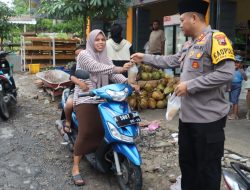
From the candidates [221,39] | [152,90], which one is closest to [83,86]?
[221,39]

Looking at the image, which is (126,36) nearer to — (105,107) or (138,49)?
(138,49)

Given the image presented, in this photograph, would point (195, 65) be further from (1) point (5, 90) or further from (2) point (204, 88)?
(1) point (5, 90)

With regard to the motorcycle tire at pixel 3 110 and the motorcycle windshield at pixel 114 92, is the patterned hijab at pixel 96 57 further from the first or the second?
the motorcycle tire at pixel 3 110

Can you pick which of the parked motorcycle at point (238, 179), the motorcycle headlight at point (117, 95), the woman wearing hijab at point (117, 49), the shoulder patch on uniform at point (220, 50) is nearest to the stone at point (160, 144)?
the motorcycle headlight at point (117, 95)

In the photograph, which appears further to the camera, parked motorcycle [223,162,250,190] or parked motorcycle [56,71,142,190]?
parked motorcycle [56,71,142,190]

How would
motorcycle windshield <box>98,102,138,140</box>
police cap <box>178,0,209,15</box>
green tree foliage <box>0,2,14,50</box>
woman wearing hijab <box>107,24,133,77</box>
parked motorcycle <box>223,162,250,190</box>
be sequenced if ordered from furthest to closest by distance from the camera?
green tree foliage <box>0,2,14,50</box> < woman wearing hijab <box>107,24,133,77</box> < motorcycle windshield <box>98,102,138,140</box> < police cap <box>178,0,209,15</box> < parked motorcycle <box>223,162,250,190</box>

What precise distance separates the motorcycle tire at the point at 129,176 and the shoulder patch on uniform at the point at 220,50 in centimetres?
145

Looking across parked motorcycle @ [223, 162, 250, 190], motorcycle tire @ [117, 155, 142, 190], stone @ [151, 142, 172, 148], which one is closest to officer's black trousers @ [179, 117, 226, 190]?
parked motorcycle @ [223, 162, 250, 190]

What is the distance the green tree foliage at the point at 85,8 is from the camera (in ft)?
23.9

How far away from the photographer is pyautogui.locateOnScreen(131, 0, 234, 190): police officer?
102 inches

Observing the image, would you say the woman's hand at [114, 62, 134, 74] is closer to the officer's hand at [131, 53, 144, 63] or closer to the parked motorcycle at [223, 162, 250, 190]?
the officer's hand at [131, 53, 144, 63]

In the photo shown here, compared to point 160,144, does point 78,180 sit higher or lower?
lower

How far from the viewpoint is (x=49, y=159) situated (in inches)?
189

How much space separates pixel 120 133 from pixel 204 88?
1213 mm
